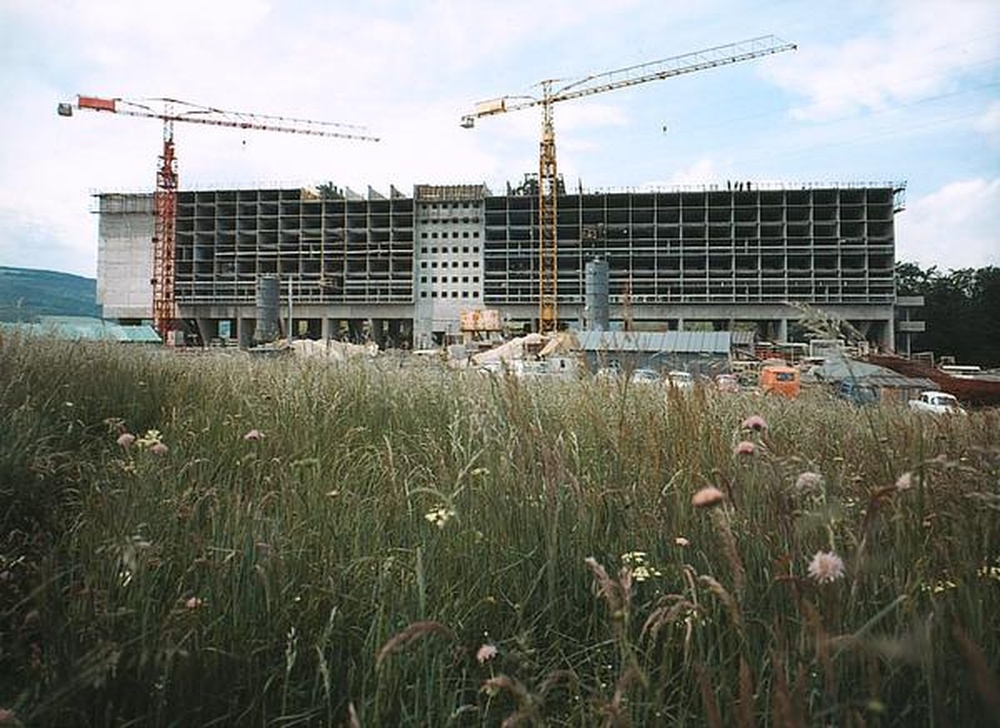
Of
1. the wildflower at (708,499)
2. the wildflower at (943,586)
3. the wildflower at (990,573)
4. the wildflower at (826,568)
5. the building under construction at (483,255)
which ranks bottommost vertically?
the wildflower at (943,586)

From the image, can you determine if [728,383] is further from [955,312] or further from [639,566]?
[955,312]

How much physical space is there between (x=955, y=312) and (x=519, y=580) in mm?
76591

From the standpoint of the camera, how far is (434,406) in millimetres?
4652

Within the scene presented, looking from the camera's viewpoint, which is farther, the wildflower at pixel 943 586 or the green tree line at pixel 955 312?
the green tree line at pixel 955 312

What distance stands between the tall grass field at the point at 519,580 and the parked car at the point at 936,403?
21.2 inches

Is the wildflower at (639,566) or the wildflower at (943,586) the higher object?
the wildflower at (943,586)

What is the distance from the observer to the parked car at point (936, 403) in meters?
3.72

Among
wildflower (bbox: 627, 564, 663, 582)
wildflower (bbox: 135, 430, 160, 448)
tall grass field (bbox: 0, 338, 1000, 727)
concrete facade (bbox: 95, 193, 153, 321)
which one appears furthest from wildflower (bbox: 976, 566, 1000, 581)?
concrete facade (bbox: 95, 193, 153, 321)

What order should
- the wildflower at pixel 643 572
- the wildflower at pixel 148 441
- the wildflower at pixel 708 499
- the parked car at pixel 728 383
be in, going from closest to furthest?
the wildflower at pixel 708 499 < the wildflower at pixel 643 572 < the wildflower at pixel 148 441 < the parked car at pixel 728 383

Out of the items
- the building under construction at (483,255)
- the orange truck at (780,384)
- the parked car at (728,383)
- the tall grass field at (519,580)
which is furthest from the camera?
the building under construction at (483,255)

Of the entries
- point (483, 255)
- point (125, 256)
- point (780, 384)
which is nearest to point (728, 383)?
point (780, 384)

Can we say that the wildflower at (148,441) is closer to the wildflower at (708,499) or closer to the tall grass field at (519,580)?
the tall grass field at (519,580)

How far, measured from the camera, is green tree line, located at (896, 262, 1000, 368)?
177 feet

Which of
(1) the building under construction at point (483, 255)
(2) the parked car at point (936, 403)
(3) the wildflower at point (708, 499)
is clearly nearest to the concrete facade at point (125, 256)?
(1) the building under construction at point (483, 255)
